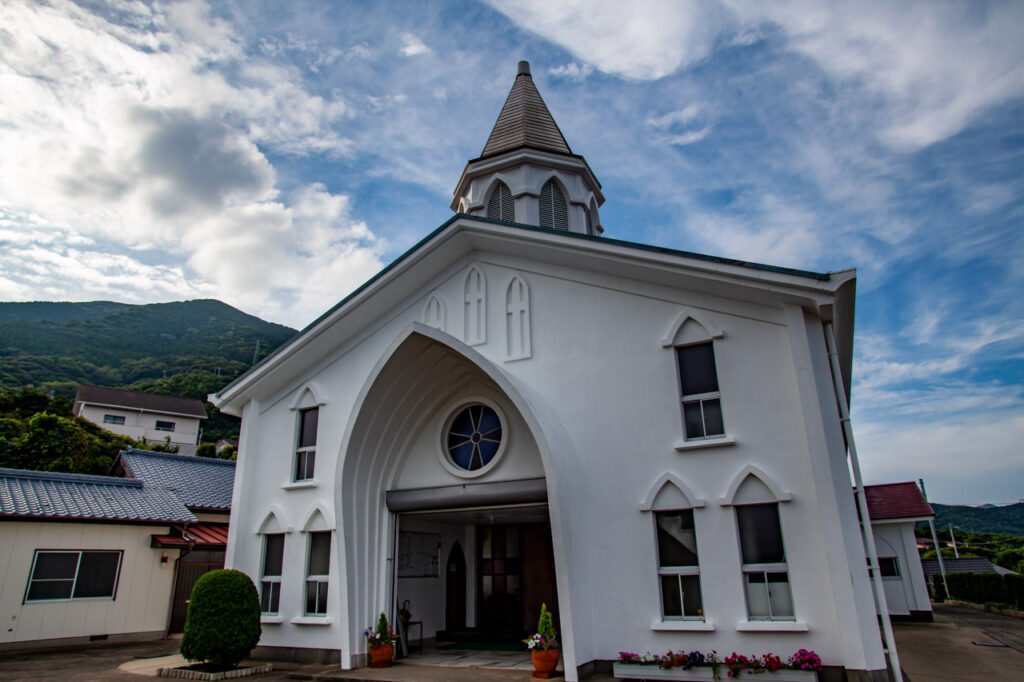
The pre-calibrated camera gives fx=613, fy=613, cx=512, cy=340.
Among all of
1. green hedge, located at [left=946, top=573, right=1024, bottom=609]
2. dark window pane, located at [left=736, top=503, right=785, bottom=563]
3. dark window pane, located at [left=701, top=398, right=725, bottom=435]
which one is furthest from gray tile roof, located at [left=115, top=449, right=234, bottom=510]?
green hedge, located at [left=946, top=573, right=1024, bottom=609]

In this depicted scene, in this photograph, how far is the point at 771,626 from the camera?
8.97 m

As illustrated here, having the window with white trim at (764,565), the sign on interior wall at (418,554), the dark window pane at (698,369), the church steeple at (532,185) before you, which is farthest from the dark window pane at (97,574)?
the window with white trim at (764,565)

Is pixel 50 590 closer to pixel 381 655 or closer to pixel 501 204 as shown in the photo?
pixel 381 655

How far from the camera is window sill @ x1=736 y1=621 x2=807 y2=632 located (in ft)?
28.9

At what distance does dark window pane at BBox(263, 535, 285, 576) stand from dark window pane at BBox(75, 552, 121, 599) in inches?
231

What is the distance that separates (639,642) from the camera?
9.83 meters

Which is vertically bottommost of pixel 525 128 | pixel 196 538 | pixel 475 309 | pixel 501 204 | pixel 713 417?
pixel 196 538

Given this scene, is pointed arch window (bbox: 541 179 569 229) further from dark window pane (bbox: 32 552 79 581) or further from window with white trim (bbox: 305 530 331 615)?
dark window pane (bbox: 32 552 79 581)

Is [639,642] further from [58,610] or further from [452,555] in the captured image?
[58,610]

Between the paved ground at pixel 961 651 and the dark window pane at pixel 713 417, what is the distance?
461 cm

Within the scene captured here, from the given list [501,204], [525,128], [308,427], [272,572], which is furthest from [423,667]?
[525,128]

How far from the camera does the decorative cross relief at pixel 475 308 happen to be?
42.6 ft

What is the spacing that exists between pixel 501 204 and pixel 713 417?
911 centimetres

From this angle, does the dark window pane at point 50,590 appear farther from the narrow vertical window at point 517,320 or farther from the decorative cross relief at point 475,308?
the narrow vertical window at point 517,320
